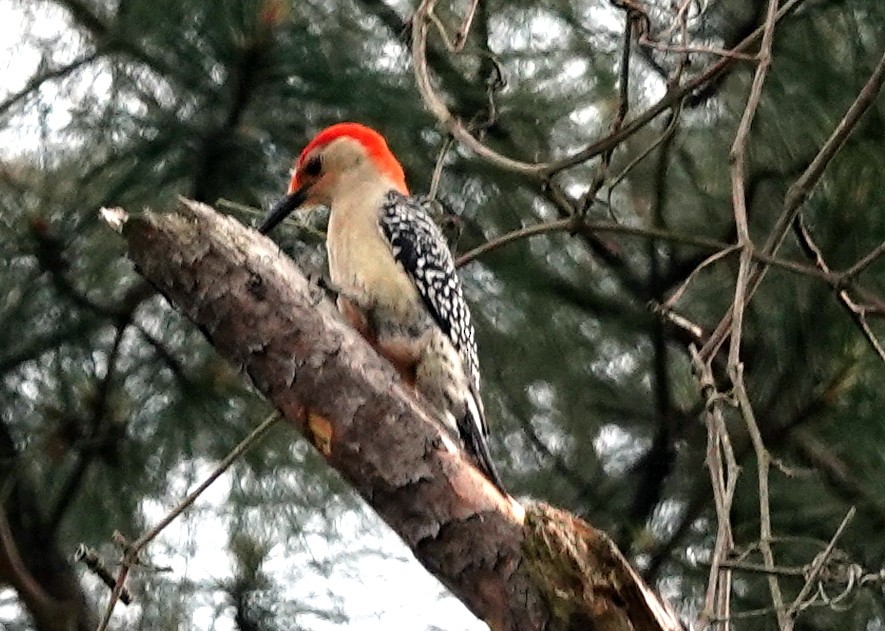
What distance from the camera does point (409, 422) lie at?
1.58 metres

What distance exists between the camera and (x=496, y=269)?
2.38 m

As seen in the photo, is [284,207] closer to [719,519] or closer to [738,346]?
[738,346]

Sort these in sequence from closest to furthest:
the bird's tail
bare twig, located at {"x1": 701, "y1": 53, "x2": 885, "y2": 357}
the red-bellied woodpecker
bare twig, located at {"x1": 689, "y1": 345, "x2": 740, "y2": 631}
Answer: bare twig, located at {"x1": 689, "y1": 345, "x2": 740, "y2": 631}
bare twig, located at {"x1": 701, "y1": 53, "x2": 885, "y2": 357}
the bird's tail
the red-bellied woodpecker

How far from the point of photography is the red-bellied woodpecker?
6.62 feet

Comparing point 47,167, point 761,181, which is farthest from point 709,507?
point 47,167

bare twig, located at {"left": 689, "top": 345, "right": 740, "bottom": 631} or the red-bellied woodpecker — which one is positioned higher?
the red-bellied woodpecker

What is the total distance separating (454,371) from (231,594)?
71 centimetres

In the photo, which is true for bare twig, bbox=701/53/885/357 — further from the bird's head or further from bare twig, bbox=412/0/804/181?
the bird's head

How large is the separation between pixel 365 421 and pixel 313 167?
0.61 meters

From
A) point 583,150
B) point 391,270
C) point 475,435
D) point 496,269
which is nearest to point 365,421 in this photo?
point 475,435

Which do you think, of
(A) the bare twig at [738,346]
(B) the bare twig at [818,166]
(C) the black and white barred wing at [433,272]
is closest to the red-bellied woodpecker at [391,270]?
(C) the black and white barred wing at [433,272]

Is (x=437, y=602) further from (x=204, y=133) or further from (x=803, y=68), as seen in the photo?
(x=803, y=68)

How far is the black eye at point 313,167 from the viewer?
2068 mm

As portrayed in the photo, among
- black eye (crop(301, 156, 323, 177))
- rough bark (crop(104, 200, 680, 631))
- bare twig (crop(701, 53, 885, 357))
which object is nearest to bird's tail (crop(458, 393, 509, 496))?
rough bark (crop(104, 200, 680, 631))
